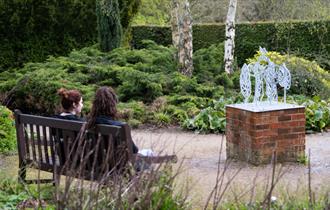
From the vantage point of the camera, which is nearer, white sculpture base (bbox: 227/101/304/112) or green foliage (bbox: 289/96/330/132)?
white sculpture base (bbox: 227/101/304/112)

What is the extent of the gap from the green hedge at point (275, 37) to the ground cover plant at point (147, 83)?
172 inches

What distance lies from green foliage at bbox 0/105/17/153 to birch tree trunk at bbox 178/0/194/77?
641 centimetres

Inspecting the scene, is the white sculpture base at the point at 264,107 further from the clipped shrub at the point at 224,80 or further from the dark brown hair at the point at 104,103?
the clipped shrub at the point at 224,80

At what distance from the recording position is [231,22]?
14930mm

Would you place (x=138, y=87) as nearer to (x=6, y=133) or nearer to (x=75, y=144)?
(x=6, y=133)

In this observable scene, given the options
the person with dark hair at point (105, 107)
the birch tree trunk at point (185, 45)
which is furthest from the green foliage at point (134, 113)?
the person with dark hair at point (105, 107)

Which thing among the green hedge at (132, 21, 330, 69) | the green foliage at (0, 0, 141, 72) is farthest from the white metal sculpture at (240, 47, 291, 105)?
the green foliage at (0, 0, 141, 72)

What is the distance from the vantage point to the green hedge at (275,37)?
63.7 feet

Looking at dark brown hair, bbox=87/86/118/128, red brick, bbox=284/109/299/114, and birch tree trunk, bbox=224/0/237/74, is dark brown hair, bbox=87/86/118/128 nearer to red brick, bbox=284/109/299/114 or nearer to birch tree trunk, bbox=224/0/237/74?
red brick, bbox=284/109/299/114

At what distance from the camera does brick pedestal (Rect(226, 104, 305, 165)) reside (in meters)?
7.35

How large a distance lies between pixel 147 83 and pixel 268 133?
249 inches

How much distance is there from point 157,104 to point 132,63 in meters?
3.31

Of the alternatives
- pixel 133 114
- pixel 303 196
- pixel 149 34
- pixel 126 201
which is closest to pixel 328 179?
pixel 303 196

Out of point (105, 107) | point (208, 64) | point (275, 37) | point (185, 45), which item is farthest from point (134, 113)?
point (275, 37)
